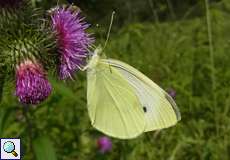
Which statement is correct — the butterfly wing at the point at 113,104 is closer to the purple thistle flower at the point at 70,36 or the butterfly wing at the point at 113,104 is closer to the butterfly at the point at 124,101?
the butterfly at the point at 124,101

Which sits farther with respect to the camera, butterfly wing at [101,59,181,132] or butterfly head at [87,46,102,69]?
butterfly wing at [101,59,181,132]

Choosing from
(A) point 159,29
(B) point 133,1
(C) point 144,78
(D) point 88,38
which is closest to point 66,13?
(D) point 88,38

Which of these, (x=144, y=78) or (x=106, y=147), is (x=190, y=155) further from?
(x=144, y=78)

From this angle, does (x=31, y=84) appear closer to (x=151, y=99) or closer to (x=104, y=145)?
(x=151, y=99)

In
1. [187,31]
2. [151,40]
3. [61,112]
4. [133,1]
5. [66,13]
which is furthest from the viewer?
[133,1]


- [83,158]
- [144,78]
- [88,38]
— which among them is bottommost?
[83,158]

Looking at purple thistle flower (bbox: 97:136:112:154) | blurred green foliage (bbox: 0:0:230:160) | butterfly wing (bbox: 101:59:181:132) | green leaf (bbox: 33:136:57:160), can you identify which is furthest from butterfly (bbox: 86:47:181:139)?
purple thistle flower (bbox: 97:136:112:154)

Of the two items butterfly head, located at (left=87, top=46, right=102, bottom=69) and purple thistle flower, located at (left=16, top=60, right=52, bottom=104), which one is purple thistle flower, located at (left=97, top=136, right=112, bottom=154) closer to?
butterfly head, located at (left=87, top=46, right=102, bottom=69)

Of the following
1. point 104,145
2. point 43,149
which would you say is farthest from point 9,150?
point 104,145
